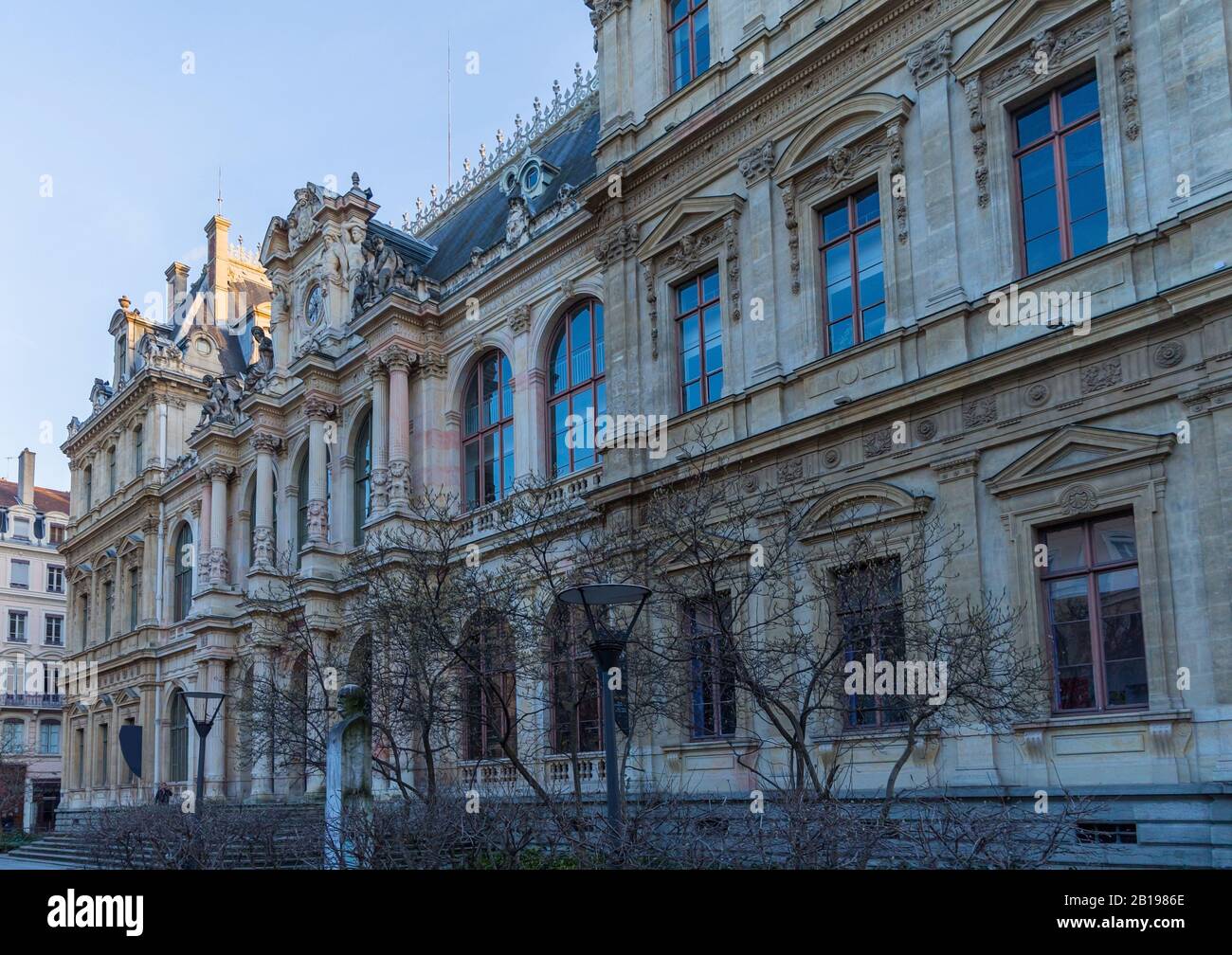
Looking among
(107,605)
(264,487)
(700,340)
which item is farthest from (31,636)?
(700,340)

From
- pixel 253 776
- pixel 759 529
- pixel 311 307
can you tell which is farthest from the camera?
pixel 311 307

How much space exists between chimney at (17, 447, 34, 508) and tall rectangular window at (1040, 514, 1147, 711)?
72.3 m

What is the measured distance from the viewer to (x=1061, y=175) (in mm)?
17188

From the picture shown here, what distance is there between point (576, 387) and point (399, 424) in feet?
19.3

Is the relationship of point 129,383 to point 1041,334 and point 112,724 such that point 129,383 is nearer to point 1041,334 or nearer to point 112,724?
point 112,724

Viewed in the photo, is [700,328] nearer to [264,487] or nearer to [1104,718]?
[1104,718]

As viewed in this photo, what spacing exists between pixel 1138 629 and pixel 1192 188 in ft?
17.8

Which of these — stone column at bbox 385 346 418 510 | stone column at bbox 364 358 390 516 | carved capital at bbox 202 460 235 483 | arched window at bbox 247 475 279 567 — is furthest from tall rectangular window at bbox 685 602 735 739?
carved capital at bbox 202 460 235 483

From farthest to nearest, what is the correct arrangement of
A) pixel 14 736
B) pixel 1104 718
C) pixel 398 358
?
pixel 14 736 → pixel 398 358 → pixel 1104 718

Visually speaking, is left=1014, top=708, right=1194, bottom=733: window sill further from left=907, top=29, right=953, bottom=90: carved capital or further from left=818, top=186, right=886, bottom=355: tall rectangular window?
left=907, top=29, right=953, bottom=90: carved capital

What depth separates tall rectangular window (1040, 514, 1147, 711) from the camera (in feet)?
50.3

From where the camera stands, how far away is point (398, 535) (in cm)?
2900

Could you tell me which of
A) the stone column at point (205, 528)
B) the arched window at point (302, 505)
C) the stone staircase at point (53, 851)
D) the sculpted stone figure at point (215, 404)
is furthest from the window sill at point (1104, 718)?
the sculpted stone figure at point (215, 404)
